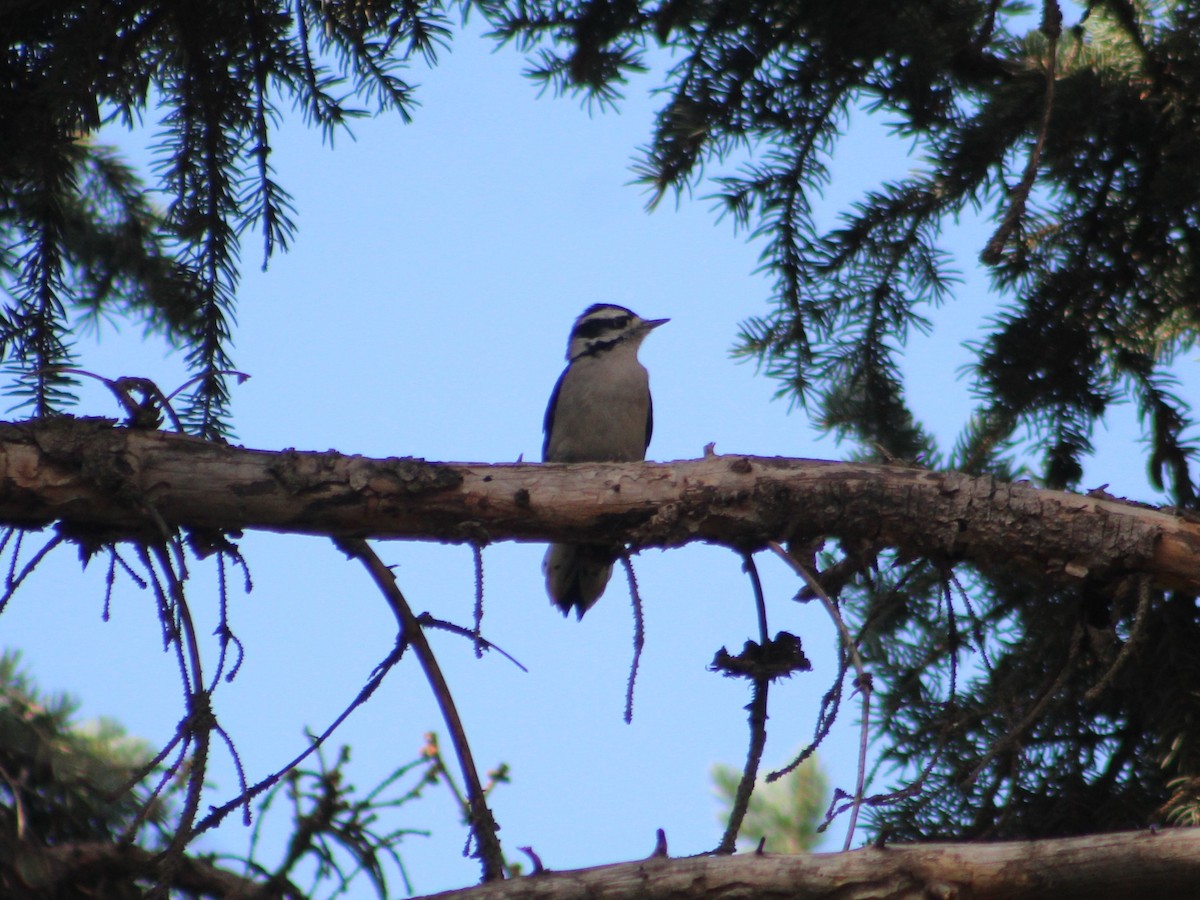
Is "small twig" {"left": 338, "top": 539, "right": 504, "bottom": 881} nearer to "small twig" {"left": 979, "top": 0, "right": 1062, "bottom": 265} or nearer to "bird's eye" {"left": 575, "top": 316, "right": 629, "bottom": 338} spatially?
"small twig" {"left": 979, "top": 0, "right": 1062, "bottom": 265}

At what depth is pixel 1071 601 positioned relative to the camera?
12.1 feet

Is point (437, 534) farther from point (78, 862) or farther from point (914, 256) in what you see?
point (914, 256)

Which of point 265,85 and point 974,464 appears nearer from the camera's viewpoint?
point 265,85

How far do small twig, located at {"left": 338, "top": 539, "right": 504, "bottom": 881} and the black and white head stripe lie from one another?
3752 mm

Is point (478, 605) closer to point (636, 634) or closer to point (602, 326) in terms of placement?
point (636, 634)

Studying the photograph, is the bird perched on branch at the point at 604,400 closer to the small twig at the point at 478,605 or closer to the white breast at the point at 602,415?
the white breast at the point at 602,415

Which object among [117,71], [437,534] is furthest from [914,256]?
[117,71]

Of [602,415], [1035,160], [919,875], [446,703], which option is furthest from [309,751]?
[602,415]

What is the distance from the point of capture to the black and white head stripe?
6578 millimetres

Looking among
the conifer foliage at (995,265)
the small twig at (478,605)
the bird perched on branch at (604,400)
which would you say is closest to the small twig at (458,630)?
the small twig at (478,605)

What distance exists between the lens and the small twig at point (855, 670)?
93.2 inches

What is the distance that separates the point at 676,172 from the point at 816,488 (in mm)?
1403

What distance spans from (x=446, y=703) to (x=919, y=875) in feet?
3.49

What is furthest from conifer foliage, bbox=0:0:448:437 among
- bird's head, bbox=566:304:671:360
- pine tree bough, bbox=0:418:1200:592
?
bird's head, bbox=566:304:671:360
